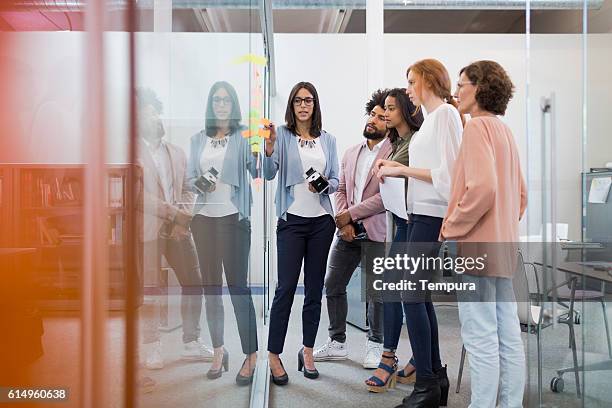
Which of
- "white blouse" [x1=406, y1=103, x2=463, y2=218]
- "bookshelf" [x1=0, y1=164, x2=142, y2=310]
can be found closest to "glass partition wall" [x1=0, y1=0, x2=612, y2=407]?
"bookshelf" [x1=0, y1=164, x2=142, y2=310]

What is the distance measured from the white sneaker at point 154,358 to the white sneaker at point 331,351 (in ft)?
7.53

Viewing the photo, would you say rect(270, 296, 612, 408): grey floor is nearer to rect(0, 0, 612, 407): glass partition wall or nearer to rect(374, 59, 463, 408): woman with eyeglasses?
rect(0, 0, 612, 407): glass partition wall

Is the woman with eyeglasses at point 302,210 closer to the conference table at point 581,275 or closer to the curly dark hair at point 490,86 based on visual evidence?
the curly dark hair at point 490,86

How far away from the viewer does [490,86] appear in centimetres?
190

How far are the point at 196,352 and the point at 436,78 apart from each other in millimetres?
1760

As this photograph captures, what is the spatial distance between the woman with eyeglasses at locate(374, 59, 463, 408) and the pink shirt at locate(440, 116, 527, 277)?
216mm

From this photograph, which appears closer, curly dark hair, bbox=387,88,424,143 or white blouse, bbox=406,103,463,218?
white blouse, bbox=406,103,463,218

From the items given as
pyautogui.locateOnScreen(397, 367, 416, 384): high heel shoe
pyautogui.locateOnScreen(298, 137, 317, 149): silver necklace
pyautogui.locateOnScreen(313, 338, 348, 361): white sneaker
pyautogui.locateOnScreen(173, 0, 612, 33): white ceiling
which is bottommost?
pyautogui.locateOnScreen(397, 367, 416, 384): high heel shoe

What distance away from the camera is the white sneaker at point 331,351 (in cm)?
276

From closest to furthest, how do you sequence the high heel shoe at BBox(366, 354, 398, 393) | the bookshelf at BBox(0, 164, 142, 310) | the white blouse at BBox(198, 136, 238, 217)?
the bookshelf at BBox(0, 164, 142, 310) < the white blouse at BBox(198, 136, 238, 217) < the high heel shoe at BBox(366, 354, 398, 393)

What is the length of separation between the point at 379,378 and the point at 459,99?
1.30 m

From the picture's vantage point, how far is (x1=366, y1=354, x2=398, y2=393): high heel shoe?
2363 mm

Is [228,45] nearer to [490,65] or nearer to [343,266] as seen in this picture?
[490,65]

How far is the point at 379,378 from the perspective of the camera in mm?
2395
